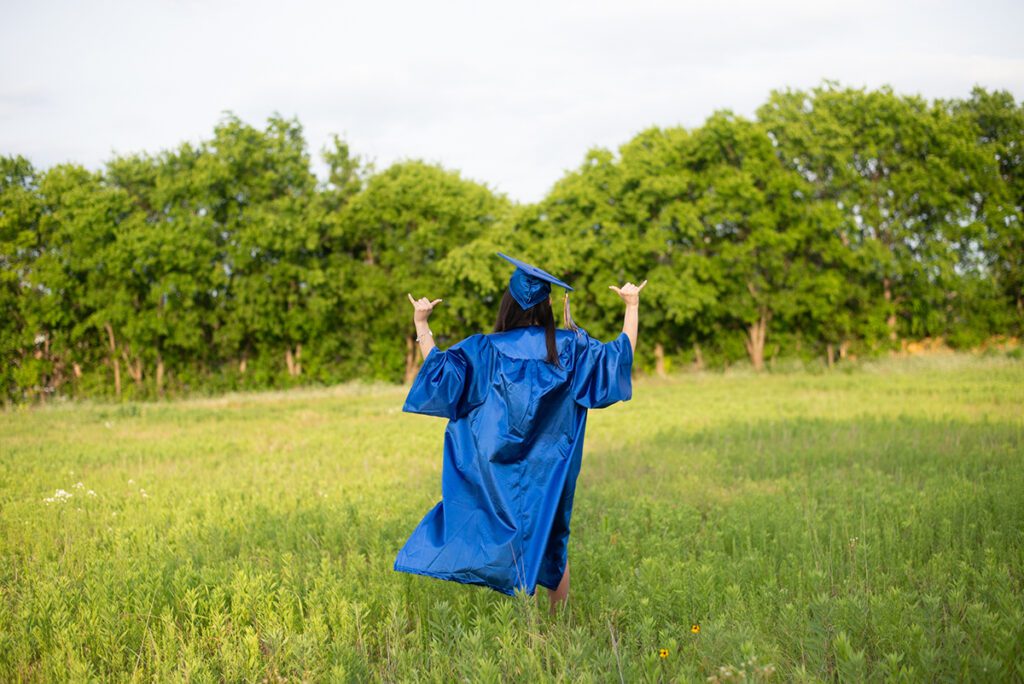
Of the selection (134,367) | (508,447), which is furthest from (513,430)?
(134,367)

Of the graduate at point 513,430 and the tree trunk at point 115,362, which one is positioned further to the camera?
the tree trunk at point 115,362

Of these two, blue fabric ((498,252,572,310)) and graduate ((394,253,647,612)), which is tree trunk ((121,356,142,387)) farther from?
blue fabric ((498,252,572,310))

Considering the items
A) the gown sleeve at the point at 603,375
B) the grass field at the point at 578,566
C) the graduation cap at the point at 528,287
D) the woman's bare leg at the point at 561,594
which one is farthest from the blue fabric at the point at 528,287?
the grass field at the point at 578,566

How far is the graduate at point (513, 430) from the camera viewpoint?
495cm

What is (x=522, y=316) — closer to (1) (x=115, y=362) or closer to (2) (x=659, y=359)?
(2) (x=659, y=359)

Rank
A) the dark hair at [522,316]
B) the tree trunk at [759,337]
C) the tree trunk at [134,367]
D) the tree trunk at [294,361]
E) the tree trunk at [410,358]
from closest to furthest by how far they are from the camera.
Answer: the dark hair at [522,316] < the tree trunk at [759,337] < the tree trunk at [134,367] < the tree trunk at [294,361] < the tree trunk at [410,358]

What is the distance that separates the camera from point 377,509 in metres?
8.55

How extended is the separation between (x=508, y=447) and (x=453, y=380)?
55 cm

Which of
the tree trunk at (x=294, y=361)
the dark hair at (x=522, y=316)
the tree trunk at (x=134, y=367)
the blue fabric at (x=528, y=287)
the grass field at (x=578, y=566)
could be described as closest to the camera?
the grass field at (x=578, y=566)

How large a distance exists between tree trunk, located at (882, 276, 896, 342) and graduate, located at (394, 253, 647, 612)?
32.3 m

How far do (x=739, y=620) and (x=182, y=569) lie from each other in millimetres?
4154

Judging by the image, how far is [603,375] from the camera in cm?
512

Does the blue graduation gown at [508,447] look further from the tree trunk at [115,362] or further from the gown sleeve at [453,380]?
the tree trunk at [115,362]

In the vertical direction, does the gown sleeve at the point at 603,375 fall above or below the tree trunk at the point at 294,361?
above
